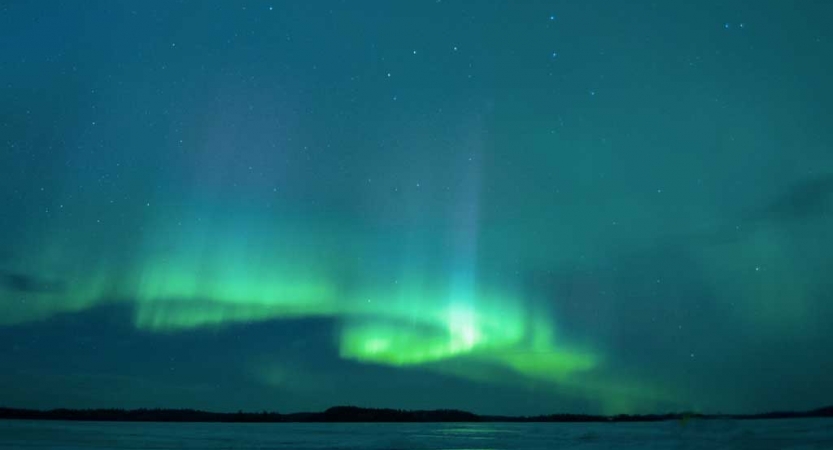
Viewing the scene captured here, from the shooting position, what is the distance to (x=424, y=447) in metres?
27.7

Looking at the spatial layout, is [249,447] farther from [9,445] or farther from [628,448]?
[628,448]

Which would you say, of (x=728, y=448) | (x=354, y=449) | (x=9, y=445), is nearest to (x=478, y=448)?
(x=354, y=449)

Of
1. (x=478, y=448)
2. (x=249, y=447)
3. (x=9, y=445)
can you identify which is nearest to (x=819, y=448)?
(x=478, y=448)

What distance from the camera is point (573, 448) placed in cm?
2617

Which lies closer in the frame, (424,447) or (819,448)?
(819,448)

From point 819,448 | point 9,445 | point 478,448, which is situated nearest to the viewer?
point 819,448

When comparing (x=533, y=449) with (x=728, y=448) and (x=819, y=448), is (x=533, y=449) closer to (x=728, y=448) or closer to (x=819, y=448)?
(x=728, y=448)

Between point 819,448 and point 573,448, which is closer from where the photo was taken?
point 819,448

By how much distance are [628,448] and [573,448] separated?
2.21 meters

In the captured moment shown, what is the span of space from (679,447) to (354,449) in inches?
482

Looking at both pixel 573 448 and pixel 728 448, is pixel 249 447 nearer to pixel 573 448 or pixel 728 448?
pixel 573 448

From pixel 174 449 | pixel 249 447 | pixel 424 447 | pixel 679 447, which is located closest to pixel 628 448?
pixel 679 447

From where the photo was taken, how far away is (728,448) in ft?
85.6

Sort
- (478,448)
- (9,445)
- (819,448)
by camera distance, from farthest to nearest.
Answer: (478,448), (9,445), (819,448)
